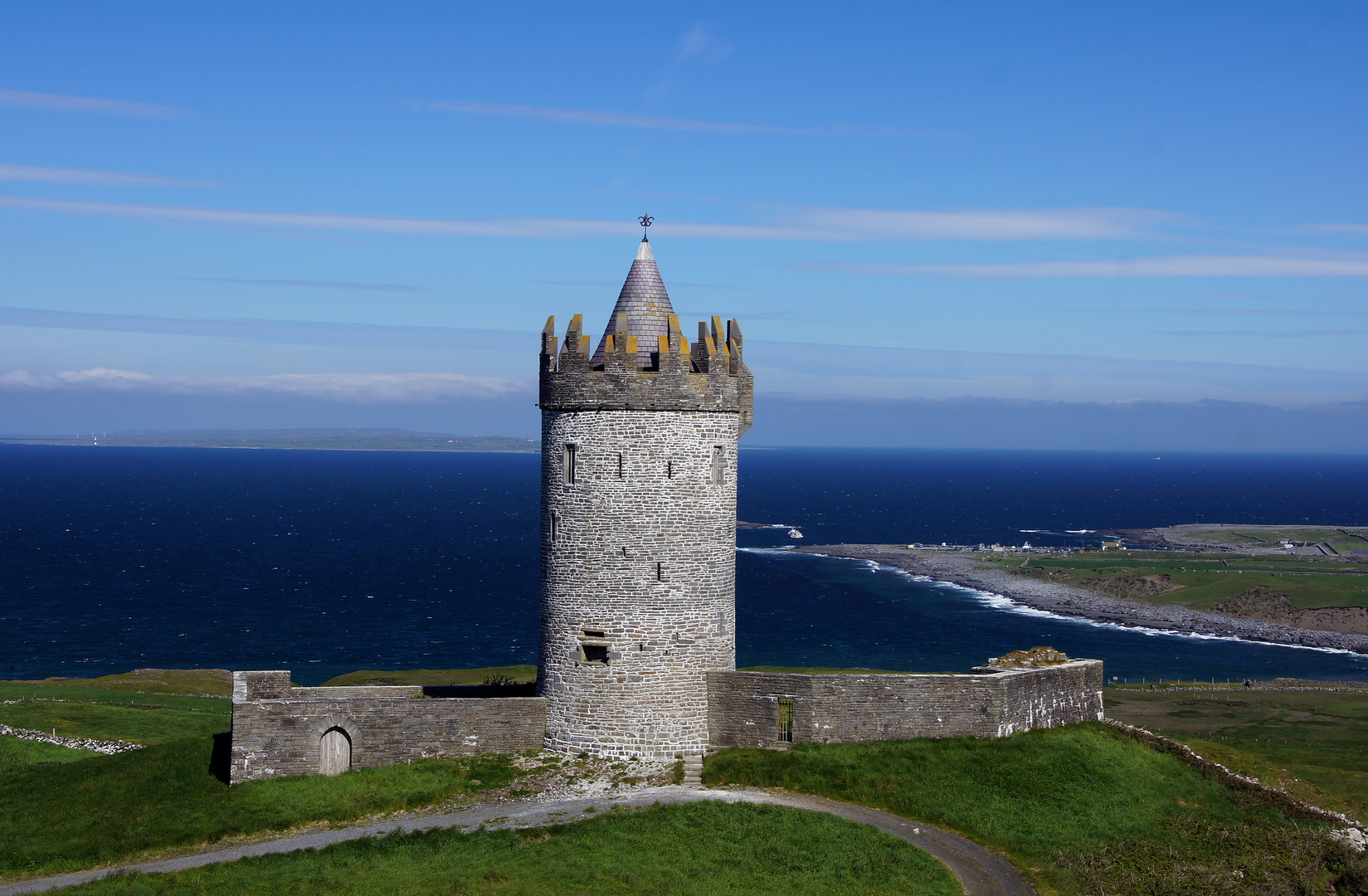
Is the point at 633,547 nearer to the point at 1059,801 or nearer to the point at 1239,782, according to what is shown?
the point at 1059,801

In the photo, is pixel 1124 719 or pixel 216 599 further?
pixel 216 599

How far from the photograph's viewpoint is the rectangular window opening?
2545cm

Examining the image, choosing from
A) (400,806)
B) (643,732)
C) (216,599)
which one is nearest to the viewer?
(400,806)

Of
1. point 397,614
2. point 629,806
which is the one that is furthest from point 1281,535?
point 629,806


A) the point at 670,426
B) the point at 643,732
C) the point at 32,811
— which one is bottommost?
the point at 32,811

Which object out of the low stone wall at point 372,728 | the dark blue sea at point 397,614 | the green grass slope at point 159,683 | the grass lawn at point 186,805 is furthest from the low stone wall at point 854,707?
the dark blue sea at point 397,614

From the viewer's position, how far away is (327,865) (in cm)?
2008

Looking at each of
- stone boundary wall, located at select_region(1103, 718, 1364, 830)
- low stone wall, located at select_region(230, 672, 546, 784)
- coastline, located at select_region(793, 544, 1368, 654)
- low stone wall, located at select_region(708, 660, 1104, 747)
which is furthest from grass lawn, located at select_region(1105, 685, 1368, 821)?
coastline, located at select_region(793, 544, 1368, 654)

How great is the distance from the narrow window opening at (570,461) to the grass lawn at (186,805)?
6.46 metres

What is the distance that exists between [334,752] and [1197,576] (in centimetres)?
11508

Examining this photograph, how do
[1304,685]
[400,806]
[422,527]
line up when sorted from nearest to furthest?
[400,806]
[1304,685]
[422,527]

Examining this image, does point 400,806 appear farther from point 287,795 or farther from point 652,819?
point 652,819

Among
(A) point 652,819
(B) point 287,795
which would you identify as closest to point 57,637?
(B) point 287,795

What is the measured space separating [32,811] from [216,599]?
8661cm
